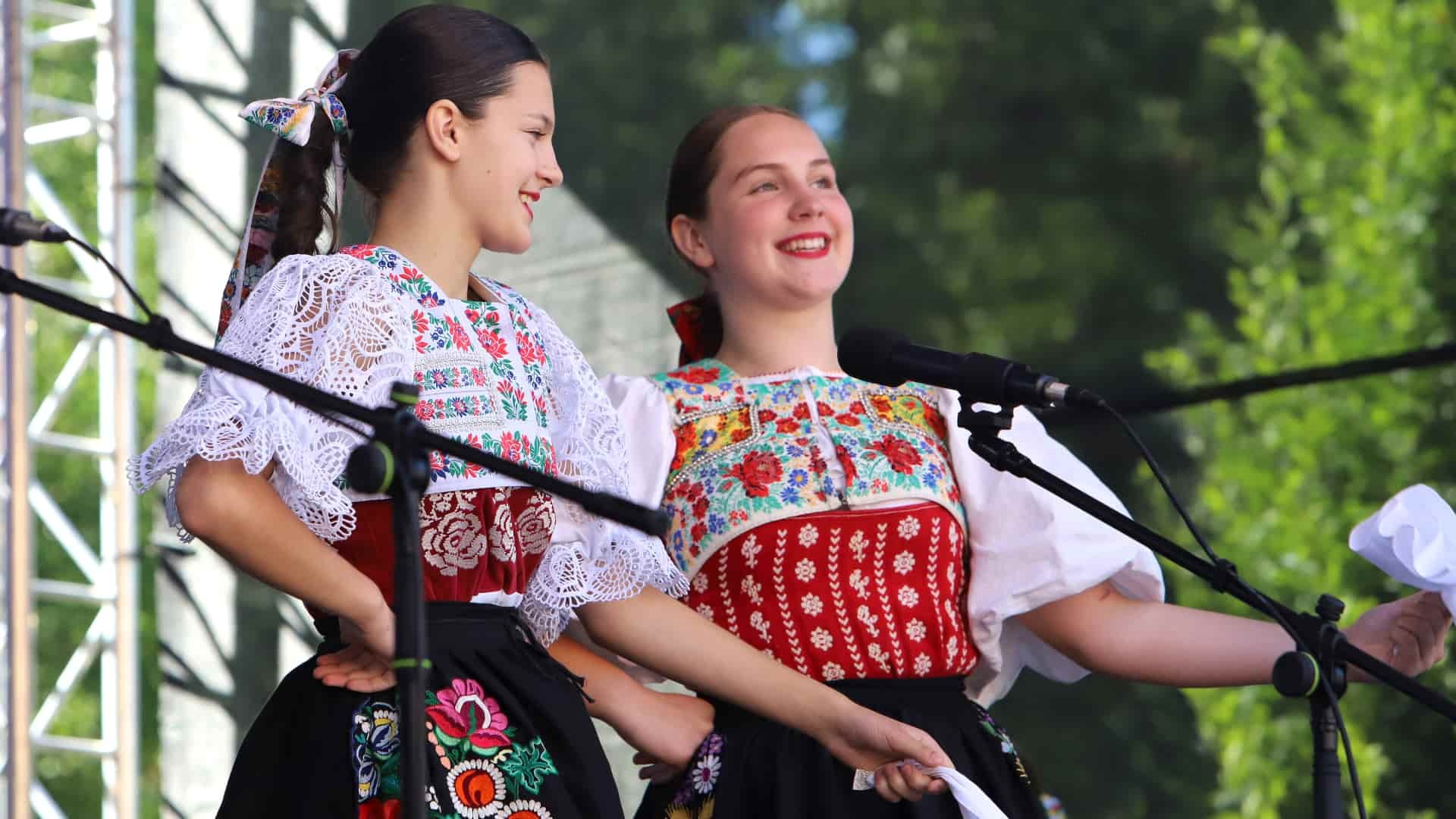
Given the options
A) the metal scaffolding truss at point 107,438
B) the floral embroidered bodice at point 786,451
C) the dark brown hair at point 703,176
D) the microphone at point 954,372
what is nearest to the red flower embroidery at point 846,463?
the floral embroidered bodice at point 786,451

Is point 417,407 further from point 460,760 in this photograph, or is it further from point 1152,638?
point 1152,638

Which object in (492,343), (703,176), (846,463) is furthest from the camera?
(703,176)

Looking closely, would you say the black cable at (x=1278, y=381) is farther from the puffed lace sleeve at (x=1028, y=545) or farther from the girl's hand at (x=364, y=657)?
the girl's hand at (x=364, y=657)

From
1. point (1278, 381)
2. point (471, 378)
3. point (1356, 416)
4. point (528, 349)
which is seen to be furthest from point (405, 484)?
point (1356, 416)

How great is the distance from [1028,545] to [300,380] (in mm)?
1046

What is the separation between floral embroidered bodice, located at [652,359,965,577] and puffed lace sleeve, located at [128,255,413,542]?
1.94 feet

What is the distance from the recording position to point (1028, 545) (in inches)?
97.7

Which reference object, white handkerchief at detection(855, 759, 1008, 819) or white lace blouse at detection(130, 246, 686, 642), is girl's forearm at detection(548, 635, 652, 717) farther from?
white handkerchief at detection(855, 759, 1008, 819)

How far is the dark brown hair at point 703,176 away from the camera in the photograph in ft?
8.99

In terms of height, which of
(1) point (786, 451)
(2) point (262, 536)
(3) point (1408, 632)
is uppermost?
(1) point (786, 451)

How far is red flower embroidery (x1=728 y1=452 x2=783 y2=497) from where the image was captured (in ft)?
8.00

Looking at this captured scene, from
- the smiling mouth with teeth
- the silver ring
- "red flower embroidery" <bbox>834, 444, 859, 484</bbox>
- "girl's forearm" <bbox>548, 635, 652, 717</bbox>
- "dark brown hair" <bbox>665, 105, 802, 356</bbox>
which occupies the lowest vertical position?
the silver ring

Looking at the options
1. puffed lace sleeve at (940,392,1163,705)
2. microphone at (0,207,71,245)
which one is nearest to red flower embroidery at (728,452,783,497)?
puffed lace sleeve at (940,392,1163,705)

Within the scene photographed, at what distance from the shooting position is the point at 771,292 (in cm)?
262
